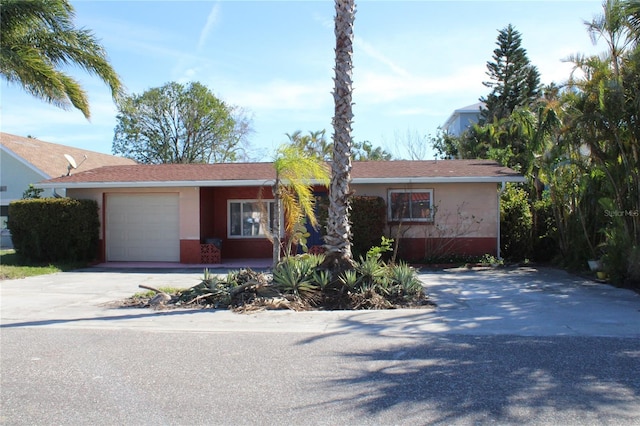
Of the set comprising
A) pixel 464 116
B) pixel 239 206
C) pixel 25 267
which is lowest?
pixel 25 267

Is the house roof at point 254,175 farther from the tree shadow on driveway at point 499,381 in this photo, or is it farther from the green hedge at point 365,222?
the tree shadow on driveway at point 499,381

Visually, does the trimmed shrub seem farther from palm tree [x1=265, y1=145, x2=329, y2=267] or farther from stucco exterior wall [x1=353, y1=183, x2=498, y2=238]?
palm tree [x1=265, y1=145, x2=329, y2=267]

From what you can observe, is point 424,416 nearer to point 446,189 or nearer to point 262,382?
point 262,382

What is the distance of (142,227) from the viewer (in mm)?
17875

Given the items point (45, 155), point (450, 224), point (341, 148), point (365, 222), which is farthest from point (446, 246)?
point (45, 155)

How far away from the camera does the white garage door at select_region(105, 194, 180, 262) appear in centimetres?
1772

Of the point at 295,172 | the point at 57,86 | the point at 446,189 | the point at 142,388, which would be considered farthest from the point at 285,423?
the point at 446,189

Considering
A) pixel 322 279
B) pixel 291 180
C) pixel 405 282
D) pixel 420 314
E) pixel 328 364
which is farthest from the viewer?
pixel 291 180

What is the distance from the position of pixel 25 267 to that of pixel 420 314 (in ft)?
39.6

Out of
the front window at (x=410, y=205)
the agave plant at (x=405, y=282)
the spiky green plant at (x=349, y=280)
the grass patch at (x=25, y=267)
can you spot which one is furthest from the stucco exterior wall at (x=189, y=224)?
the agave plant at (x=405, y=282)

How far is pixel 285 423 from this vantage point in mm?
4449

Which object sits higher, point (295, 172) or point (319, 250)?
point (295, 172)

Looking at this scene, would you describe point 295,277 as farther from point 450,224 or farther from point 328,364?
point 450,224

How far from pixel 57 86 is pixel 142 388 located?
10201 mm
